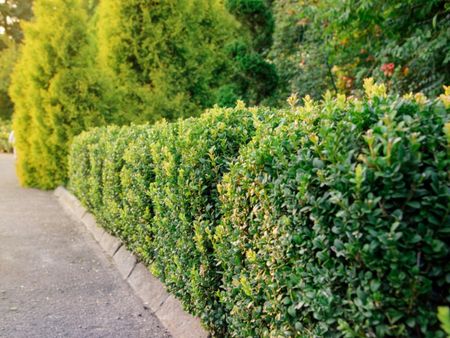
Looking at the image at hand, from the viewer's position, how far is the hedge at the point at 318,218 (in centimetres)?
182

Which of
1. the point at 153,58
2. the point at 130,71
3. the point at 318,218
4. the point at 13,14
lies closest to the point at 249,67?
the point at 153,58

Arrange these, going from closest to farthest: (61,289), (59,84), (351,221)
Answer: (351,221), (61,289), (59,84)

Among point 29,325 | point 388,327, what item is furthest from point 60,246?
point 388,327

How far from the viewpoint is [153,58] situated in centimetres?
1294

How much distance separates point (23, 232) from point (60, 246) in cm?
127

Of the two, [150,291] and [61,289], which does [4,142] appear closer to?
[61,289]

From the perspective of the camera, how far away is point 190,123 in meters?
4.39

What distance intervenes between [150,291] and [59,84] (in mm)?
9360

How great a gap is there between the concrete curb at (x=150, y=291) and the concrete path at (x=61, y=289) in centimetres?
8

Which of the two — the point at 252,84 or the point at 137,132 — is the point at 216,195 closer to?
the point at 137,132

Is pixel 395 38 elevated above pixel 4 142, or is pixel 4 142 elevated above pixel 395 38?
pixel 395 38

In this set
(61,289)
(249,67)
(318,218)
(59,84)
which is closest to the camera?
(318,218)

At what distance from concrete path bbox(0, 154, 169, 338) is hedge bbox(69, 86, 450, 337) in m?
0.73

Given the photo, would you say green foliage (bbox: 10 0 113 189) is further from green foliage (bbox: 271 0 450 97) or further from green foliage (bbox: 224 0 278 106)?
green foliage (bbox: 271 0 450 97)
